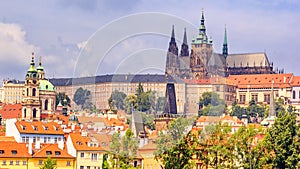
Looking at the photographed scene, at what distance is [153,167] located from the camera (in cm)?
5684

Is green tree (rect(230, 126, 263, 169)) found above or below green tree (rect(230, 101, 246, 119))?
above

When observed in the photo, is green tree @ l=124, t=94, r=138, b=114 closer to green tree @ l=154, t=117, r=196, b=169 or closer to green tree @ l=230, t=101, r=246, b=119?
green tree @ l=154, t=117, r=196, b=169

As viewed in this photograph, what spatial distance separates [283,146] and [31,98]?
73.4m

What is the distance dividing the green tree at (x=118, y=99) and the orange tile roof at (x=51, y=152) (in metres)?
9.56

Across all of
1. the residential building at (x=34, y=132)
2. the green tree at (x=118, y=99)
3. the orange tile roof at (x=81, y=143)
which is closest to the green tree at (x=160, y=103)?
the green tree at (x=118, y=99)

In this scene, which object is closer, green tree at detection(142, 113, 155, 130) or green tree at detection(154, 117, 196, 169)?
green tree at detection(154, 117, 196, 169)

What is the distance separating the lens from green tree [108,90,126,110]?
51500 mm

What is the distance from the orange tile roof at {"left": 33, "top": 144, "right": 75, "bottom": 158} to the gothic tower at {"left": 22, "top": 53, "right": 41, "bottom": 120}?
58992 mm

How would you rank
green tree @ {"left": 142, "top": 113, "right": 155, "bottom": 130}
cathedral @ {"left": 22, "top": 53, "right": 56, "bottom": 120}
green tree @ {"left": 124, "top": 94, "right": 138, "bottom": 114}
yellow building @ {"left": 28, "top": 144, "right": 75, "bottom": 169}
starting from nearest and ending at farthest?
green tree @ {"left": 142, "top": 113, "right": 155, "bottom": 130} < green tree @ {"left": 124, "top": 94, "right": 138, "bottom": 114} < yellow building @ {"left": 28, "top": 144, "right": 75, "bottom": 169} < cathedral @ {"left": 22, "top": 53, "right": 56, "bottom": 120}

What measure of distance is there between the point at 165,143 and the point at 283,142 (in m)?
18.1

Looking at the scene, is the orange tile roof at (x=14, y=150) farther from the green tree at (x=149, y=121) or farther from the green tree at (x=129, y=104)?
the green tree at (x=149, y=121)

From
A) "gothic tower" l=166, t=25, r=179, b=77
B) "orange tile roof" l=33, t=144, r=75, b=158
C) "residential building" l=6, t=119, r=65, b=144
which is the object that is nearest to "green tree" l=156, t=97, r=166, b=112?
"gothic tower" l=166, t=25, r=179, b=77

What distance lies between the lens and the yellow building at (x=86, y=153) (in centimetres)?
6444

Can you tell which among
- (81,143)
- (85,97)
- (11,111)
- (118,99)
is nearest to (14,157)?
(81,143)
